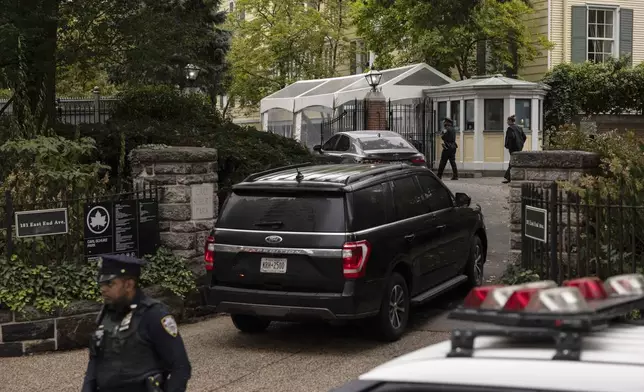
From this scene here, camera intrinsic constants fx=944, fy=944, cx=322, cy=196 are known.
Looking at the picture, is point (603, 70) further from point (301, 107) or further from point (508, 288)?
point (508, 288)

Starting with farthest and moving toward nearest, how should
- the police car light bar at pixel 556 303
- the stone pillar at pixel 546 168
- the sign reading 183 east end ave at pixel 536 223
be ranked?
the stone pillar at pixel 546 168 → the sign reading 183 east end ave at pixel 536 223 → the police car light bar at pixel 556 303

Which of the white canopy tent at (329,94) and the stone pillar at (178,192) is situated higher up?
the white canopy tent at (329,94)

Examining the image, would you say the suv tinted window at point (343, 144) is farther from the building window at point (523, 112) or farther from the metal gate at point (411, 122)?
the building window at point (523, 112)

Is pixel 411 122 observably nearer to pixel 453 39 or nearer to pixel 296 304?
pixel 453 39

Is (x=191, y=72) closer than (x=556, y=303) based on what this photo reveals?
No

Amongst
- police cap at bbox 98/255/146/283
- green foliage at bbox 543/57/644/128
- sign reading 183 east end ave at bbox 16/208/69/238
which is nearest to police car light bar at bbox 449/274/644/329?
police cap at bbox 98/255/146/283

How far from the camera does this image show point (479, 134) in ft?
96.3

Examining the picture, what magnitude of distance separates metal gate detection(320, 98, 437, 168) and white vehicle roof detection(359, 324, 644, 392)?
90.8 ft

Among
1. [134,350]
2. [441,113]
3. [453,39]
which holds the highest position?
[453,39]

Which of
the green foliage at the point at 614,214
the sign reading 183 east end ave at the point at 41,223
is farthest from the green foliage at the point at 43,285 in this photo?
the green foliage at the point at 614,214

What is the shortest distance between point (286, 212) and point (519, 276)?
268 cm

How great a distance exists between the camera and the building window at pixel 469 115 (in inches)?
1170

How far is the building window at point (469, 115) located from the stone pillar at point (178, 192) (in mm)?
19577

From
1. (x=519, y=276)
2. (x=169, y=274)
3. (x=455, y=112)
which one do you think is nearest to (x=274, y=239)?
(x=169, y=274)
